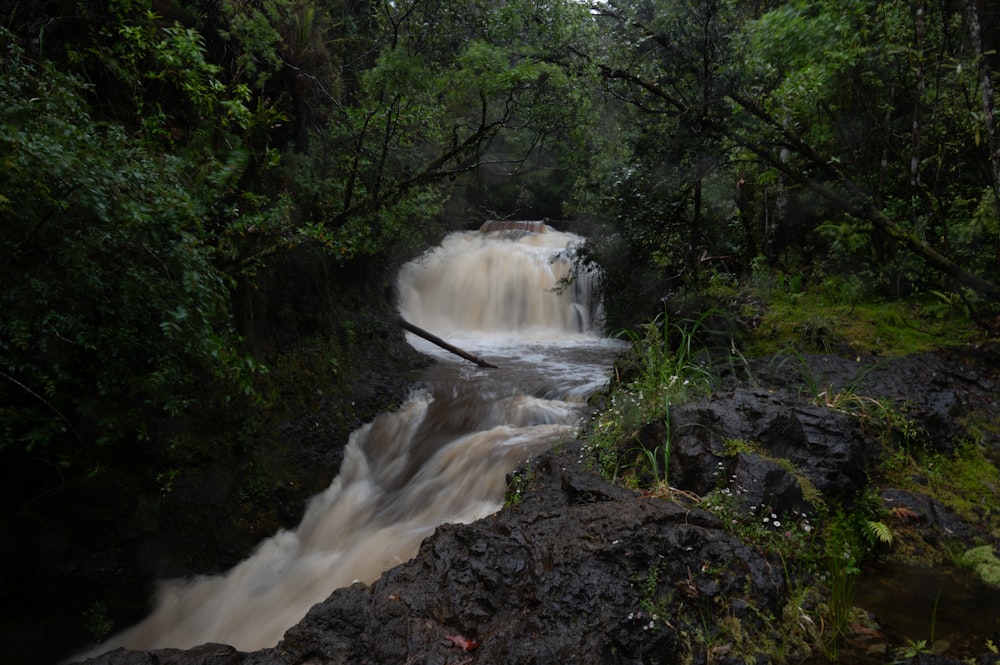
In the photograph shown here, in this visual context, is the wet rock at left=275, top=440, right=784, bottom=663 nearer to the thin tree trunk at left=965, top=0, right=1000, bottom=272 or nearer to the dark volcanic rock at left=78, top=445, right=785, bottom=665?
the dark volcanic rock at left=78, top=445, right=785, bottom=665

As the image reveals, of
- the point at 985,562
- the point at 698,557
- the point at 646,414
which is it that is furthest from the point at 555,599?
the point at 985,562

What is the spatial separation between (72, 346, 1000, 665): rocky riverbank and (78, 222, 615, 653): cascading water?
1.78 metres

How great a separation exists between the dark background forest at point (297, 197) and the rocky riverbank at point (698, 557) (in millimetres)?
2034

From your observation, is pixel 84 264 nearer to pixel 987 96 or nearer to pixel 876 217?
pixel 876 217

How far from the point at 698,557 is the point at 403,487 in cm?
427

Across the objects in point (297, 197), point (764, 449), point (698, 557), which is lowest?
point (698, 557)

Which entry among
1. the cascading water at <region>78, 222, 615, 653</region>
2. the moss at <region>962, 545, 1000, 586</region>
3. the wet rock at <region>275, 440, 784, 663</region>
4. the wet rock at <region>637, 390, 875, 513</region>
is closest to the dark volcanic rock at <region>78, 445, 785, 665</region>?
the wet rock at <region>275, 440, 784, 663</region>

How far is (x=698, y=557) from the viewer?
8.84ft

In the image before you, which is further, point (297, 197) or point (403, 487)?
point (297, 197)

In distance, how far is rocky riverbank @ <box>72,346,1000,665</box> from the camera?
2.43 metres

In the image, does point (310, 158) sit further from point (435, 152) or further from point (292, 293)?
point (435, 152)

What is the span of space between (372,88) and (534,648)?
518cm

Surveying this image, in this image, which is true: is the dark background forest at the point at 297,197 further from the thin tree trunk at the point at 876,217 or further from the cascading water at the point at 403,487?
the cascading water at the point at 403,487

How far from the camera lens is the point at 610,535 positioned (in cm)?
284
